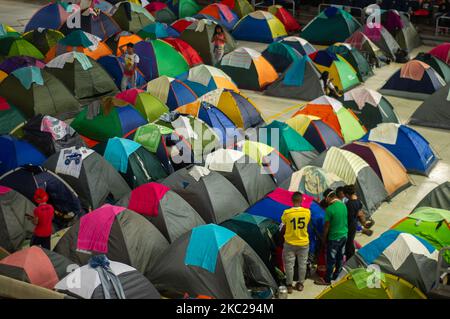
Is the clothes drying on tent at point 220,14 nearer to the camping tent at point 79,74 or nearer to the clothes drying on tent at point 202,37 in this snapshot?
the clothes drying on tent at point 202,37

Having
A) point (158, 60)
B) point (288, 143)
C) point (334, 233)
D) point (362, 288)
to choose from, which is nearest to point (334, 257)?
point (334, 233)

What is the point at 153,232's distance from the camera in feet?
42.3

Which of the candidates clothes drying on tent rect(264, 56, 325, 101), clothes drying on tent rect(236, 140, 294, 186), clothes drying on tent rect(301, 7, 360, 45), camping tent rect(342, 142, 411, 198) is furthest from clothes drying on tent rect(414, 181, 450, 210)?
clothes drying on tent rect(301, 7, 360, 45)

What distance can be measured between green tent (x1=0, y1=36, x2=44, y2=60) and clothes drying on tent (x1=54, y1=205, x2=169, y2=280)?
1105cm

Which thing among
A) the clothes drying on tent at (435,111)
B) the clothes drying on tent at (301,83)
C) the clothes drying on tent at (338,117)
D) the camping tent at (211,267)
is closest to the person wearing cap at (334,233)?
the camping tent at (211,267)

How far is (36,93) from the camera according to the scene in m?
19.1

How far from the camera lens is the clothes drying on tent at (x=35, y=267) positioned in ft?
37.7

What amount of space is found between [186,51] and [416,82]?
6359mm

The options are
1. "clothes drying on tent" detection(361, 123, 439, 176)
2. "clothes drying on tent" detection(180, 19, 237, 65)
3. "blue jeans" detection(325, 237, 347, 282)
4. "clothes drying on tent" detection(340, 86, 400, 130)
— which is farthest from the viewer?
"clothes drying on tent" detection(180, 19, 237, 65)

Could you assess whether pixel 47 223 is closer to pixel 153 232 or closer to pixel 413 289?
pixel 153 232

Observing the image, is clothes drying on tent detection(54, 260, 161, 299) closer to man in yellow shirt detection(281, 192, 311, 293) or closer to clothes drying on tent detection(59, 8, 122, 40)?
man in yellow shirt detection(281, 192, 311, 293)

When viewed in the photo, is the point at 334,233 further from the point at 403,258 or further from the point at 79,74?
the point at 79,74

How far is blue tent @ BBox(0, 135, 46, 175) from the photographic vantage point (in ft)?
50.5

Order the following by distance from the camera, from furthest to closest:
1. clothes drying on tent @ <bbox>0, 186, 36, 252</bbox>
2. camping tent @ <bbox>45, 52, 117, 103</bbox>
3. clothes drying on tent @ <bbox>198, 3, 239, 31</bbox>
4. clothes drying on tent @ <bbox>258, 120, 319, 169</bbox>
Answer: clothes drying on tent @ <bbox>198, 3, 239, 31</bbox>, camping tent @ <bbox>45, 52, 117, 103</bbox>, clothes drying on tent @ <bbox>258, 120, 319, 169</bbox>, clothes drying on tent @ <bbox>0, 186, 36, 252</bbox>
